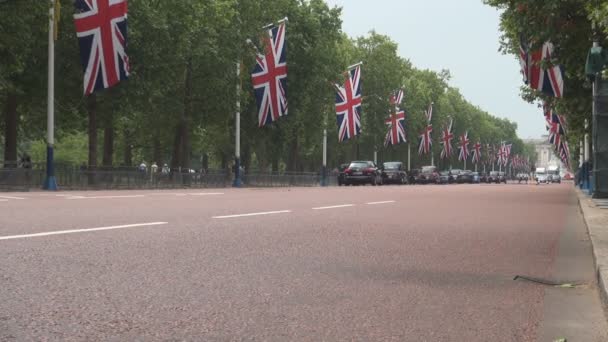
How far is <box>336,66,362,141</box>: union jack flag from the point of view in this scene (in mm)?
49906

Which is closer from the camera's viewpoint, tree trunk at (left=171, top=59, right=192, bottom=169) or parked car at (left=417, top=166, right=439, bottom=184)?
tree trunk at (left=171, top=59, right=192, bottom=169)

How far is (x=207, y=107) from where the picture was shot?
41.7m

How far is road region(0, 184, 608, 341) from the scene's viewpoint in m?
4.66

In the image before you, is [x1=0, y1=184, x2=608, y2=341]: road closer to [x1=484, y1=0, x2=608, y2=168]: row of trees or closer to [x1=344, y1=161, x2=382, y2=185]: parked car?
[x1=484, y1=0, x2=608, y2=168]: row of trees

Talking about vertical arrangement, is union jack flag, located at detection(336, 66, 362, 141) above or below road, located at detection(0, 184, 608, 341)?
above

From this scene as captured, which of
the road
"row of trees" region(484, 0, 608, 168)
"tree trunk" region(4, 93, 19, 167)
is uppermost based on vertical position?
"row of trees" region(484, 0, 608, 168)

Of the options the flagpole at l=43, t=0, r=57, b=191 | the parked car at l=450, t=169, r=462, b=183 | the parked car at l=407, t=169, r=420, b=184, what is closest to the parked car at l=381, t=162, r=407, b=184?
the parked car at l=407, t=169, r=420, b=184

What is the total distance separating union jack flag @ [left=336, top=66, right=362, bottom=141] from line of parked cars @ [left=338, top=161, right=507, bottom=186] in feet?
16.1

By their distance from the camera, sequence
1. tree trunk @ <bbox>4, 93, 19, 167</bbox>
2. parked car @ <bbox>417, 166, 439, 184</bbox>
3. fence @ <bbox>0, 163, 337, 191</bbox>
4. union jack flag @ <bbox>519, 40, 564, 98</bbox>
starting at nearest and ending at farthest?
1. union jack flag @ <bbox>519, 40, 564, 98</bbox>
2. fence @ <bbox>0, 163, 337, 191</bbox>
3. tree trunk @ <bbox>4, 93, 19, 167</bbox>
4. parked car @ <bbox>417, 166, 439, 184</bbox>

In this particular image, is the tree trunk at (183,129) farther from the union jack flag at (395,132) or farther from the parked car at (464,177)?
the parked car at (464,177)

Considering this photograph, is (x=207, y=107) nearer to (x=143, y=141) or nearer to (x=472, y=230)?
(x=143, y=141)

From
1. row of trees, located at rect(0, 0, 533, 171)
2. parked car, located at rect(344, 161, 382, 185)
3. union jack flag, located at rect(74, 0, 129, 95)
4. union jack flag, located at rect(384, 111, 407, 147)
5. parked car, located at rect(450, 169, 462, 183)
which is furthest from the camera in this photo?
parked car, located at rect(450, 169, 462, 183)

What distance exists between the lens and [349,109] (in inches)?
1987

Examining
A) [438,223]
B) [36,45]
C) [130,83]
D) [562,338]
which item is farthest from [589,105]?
[562,338]
